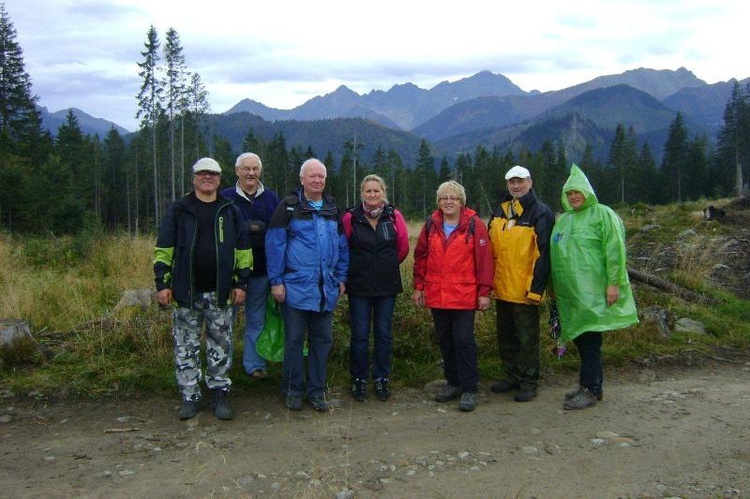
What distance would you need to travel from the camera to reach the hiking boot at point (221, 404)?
4.52 metres

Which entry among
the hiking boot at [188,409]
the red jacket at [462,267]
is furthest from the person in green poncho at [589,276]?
the hiking boot at [188,409]

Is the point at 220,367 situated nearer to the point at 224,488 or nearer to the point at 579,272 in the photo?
the point at 224,488

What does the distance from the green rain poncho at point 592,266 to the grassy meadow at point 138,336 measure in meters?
1.26

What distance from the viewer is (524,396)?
506cm

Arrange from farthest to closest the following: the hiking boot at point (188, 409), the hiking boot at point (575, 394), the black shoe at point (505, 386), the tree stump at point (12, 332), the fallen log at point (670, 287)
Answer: the fallen log at point (670, 287), the black shoe at point (505, 386), the tree stump at point (12, 332), the hiking boot at point (575, 394), the hiking boot at point (188, 409)

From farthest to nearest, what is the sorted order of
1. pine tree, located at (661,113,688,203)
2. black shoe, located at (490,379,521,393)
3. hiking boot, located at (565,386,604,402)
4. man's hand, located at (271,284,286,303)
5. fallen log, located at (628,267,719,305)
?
pine tree, located at (661,113,688,203) < fallen log, located at (628,267,719,305) < black shoe, located at (490,379,521,393) < hiking boot, located at (565,386,604,402) < man's hand, located at (271,284,286,303)

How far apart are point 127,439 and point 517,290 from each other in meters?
3.42

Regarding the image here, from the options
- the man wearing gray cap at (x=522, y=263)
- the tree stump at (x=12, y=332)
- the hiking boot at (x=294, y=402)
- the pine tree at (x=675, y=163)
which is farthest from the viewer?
the pine tree at (x=675, y=163)

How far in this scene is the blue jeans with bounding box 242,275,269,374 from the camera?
16.3 ft

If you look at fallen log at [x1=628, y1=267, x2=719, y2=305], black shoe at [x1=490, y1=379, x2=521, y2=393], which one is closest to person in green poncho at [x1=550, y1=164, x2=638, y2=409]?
black shoe at [x1=490, y1=379, x2=521, y2=393]

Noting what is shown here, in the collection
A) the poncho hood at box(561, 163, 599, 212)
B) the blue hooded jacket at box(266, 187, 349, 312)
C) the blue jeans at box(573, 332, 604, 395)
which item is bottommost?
the blue jeans at box(573, 332, 604, 395)

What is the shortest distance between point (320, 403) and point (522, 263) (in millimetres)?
2179

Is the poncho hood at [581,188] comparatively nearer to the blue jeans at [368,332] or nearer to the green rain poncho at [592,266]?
the green rain poncho at [592,266]

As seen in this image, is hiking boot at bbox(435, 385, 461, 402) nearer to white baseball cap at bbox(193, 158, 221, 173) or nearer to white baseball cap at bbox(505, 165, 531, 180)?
white baseball cap at bbox(505, 165, 531, 180)
